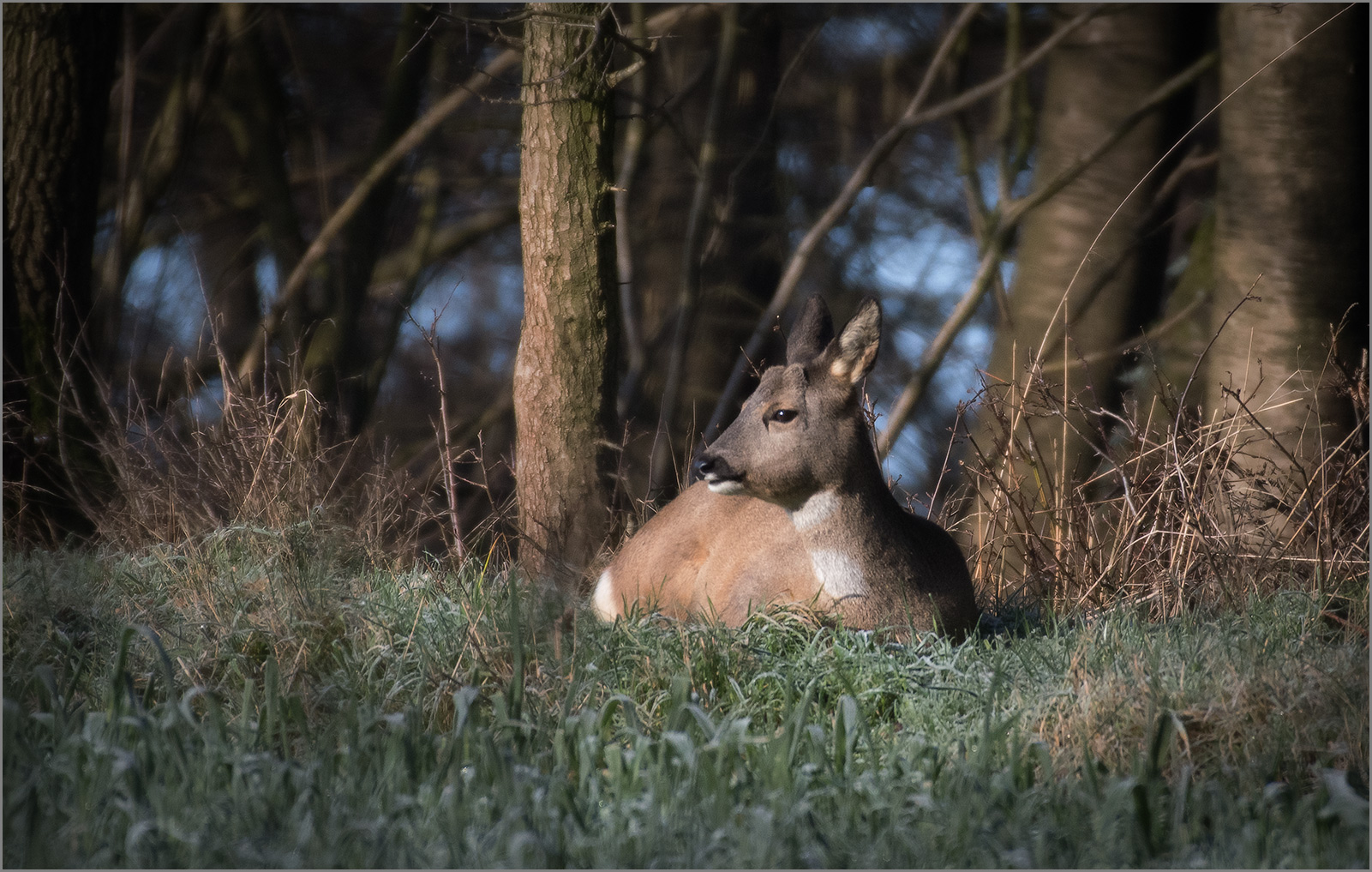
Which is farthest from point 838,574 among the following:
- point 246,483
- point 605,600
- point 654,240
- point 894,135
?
point 654,240

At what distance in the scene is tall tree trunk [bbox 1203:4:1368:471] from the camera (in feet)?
20.3

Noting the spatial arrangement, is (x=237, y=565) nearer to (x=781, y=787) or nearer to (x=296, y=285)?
(x=781, y=787)

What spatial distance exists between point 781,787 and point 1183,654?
4.74 feet

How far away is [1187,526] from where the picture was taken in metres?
4.41

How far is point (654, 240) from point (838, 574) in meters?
6.91

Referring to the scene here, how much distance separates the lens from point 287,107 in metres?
11.4

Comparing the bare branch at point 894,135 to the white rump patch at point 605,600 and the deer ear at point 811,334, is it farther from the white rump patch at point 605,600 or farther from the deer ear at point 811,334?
the deer ear at point 811,334

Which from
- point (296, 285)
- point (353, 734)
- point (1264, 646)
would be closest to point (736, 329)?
point (296, 285)

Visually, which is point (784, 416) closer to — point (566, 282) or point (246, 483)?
point (566, 282)

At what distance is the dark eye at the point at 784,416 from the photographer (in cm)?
365

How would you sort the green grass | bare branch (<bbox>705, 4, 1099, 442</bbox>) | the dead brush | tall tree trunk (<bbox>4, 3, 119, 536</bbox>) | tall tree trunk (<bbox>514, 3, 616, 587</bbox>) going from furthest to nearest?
bare branch (<bbox>705, 4, 1099, 442</bbox>) → tall tree trunk (<bbox>4, 3, 119, 536</bbox>) → tall tree trunk (<bbox>514, 3, 616, 587</bbox>) → the dead brush → the green grass

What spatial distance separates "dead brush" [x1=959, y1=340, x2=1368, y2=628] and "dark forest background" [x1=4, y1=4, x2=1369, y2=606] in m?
0.09

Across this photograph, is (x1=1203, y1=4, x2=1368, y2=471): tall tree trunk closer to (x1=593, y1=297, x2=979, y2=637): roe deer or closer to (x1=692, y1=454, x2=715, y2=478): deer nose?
(x1=593, y1=297, x2=979, y2=637): roe deer

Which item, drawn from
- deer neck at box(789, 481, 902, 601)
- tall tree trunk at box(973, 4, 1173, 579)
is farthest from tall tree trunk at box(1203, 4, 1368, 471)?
deer neck at box(789, 481, 902, 601)
